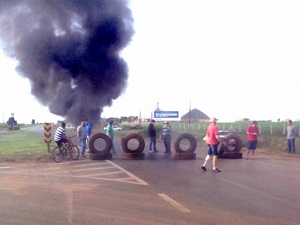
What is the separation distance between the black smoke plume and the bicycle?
17.6 metres

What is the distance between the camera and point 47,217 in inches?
298

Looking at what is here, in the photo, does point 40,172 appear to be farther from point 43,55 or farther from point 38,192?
point 43,55

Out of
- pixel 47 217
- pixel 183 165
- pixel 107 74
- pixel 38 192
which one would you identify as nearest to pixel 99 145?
pixel 183 165

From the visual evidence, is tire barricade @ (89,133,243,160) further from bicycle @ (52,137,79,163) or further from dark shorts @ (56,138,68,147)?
dark shorts @ (56,138,68,147)

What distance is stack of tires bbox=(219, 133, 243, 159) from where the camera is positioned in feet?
62.7

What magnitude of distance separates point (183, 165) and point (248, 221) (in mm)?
9039

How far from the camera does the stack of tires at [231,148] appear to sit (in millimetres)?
19109

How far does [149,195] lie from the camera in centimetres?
963

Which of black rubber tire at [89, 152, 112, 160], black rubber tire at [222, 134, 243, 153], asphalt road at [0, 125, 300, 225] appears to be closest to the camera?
asphalt road at [0, 125, 300, 225]

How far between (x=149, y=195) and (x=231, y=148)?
10567mm

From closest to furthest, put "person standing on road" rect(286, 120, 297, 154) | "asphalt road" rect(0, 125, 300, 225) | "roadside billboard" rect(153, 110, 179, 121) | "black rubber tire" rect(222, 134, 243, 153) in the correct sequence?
"asphalt road" rect(0, 125, 300, 225) → "black rubber tire" rect(222, 134, 243, 153) → "person standing on road" rect(286, 120, 297, 154) → "roadside billboard" rect(153, 110, 179, 121)

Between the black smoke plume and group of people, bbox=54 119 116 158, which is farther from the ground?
the black smoke plume

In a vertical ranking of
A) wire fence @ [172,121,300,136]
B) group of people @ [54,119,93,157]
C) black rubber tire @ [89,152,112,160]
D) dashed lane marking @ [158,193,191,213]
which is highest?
wire fence @ [172,121,300,136]

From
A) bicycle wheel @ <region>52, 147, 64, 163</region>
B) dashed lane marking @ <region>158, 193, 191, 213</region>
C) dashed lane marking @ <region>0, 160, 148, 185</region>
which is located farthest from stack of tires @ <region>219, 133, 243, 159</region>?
dashed lane marking @ <region>158, 193, 191, 213</region>
